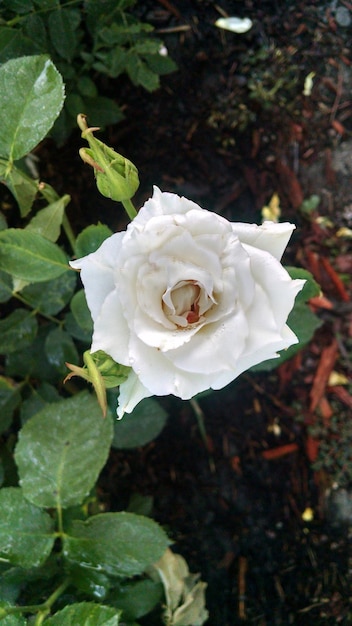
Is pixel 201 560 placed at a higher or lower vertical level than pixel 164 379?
lower

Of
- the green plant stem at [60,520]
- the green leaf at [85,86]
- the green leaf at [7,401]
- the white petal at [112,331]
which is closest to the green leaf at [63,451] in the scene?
the green plant stem at [60,520]

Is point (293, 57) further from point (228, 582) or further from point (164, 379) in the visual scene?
point (228, 582)

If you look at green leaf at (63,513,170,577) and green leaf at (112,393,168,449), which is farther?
green leaf at (112,393,168,449)

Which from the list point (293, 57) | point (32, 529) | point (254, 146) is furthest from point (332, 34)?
point (32, 529)

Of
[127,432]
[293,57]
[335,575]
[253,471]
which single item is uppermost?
[293,57]

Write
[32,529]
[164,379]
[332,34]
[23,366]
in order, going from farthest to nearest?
[332,34] < [23,366] < [32,529] < [164,379]

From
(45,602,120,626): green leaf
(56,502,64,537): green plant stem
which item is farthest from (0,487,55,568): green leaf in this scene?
(45,602,120,626): green leaf

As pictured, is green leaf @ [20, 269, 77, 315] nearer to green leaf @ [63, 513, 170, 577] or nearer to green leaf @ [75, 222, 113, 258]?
green leaf @ [75, 222, 113, 258]
